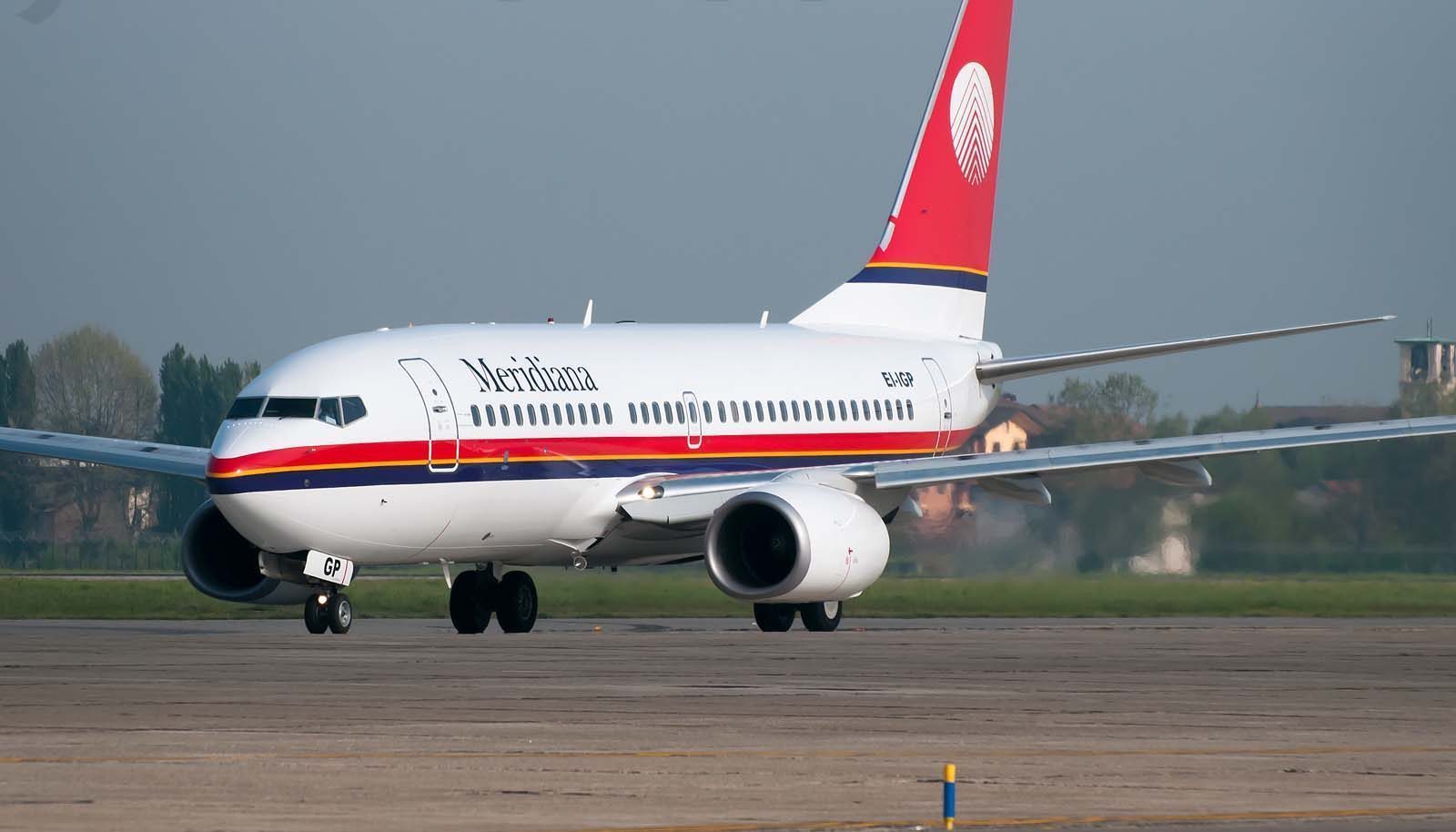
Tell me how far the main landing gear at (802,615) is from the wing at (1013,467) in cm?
170

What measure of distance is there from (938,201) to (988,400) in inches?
133

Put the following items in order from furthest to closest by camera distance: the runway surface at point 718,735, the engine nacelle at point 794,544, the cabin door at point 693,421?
the cabin door at point 693,421
the engine nacelle at point 794,544
the runway surface at point 718,735

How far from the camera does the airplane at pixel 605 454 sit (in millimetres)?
29422

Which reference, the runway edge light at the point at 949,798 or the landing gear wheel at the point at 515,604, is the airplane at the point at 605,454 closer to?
the landing gear wheel at the point at 515,604

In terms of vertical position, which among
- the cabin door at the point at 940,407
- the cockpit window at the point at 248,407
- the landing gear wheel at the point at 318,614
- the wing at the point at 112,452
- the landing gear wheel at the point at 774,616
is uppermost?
the cabin door at the point at 940,407

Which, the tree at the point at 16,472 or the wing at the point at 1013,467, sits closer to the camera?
the wing at the point at 1013,467

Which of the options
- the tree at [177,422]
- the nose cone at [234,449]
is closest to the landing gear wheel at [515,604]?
the nose cone at [234,449]

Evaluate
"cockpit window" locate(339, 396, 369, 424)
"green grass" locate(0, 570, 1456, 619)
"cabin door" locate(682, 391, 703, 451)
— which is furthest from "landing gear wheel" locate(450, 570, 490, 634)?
"green grass" locate(0, 570, 1456, 619)

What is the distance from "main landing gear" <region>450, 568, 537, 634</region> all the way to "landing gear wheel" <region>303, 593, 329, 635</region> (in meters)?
2.75

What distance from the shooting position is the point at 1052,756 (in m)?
16.6

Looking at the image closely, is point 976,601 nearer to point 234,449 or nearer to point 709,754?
point 234,449

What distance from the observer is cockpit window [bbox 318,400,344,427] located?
29.3 metres

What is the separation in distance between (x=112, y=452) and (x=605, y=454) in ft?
22.3

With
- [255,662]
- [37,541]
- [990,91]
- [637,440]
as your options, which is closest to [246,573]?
[637,440]
